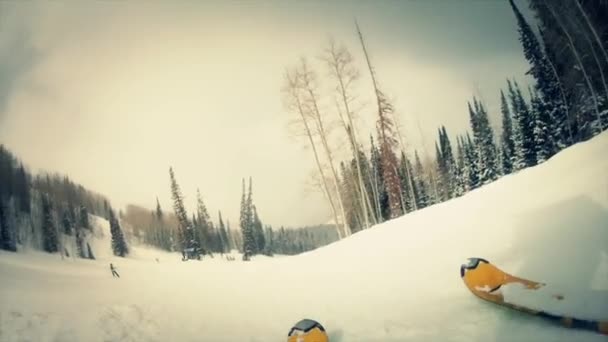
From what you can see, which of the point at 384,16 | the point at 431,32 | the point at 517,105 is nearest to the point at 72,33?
the point at 384,16

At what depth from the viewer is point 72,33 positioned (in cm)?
792

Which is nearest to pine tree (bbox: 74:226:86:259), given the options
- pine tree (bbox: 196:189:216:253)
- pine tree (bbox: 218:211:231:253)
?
pine tree (bbox: 196:189:216:253)

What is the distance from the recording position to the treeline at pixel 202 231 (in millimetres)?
7812

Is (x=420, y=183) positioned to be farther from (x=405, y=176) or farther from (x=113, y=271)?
(x=113, y=271)

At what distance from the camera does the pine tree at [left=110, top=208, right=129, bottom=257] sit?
24.3ft

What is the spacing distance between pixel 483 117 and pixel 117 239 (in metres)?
12.0

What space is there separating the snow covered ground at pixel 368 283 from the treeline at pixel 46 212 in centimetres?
26

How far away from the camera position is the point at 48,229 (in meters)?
6.88

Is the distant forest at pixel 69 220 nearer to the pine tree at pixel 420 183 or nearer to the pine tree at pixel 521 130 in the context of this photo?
the pine tree at pixel 420 183

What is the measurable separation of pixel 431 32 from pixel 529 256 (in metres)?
7.63

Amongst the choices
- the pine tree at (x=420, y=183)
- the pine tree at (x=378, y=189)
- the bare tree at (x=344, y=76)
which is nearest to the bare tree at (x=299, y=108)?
the bare tree at (x=344, y=76)

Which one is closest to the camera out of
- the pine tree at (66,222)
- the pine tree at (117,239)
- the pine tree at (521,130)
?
the pine tree at (66,222)

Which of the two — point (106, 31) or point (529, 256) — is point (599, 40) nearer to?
point (529, 256)

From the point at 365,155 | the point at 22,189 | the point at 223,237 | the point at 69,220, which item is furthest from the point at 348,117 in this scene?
the point at 22,189
